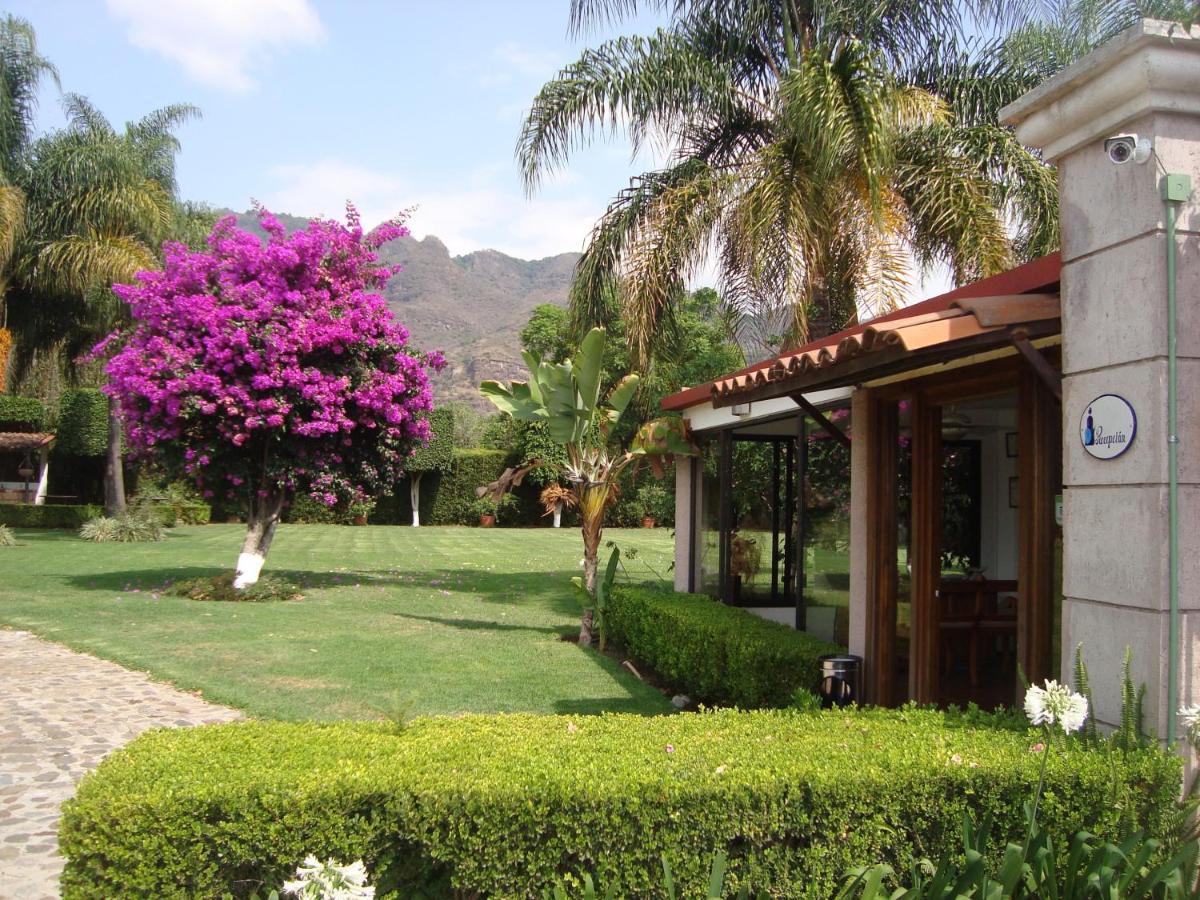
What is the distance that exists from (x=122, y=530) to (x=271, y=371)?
13.9 m

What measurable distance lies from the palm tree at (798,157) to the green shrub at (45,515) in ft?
69.0

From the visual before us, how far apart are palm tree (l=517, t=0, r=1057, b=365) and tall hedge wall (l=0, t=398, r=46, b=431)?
24749mm

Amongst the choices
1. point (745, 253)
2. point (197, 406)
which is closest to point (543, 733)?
point (745, 253)

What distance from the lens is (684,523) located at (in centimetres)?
1279

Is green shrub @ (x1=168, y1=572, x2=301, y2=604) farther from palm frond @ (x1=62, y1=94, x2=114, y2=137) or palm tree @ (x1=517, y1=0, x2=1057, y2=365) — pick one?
palm frond @ (x1=62, y1=94, x2=114, y2=137)

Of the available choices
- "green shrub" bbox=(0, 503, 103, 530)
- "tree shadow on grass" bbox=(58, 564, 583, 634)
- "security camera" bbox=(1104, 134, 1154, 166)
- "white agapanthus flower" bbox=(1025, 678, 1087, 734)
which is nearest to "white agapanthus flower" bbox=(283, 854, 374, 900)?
"white agapanthus flower" bbox=(1025, 678, 1087, 734)

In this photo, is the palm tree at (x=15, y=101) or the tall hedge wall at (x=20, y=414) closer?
the palm tree at (x=15, y=101)

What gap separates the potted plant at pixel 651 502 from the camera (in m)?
31.3

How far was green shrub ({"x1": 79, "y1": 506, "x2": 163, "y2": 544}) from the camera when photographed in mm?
24141

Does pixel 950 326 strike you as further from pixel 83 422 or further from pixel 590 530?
pixel 83 422

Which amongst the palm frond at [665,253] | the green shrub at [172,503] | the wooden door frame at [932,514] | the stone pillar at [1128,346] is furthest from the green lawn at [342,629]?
the green shrub at [172,503]

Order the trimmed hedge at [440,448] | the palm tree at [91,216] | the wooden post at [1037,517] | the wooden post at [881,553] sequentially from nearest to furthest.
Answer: the wooden post at [1037,517] < the wooden post at [881,553] < the palm tree at [91,216] < the trimmed hedge at [440,448]

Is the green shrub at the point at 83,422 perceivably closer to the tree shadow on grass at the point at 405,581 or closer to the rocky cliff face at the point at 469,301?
the tree shadow on grass at the point at 405,581

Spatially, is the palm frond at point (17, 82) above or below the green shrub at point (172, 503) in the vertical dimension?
above
